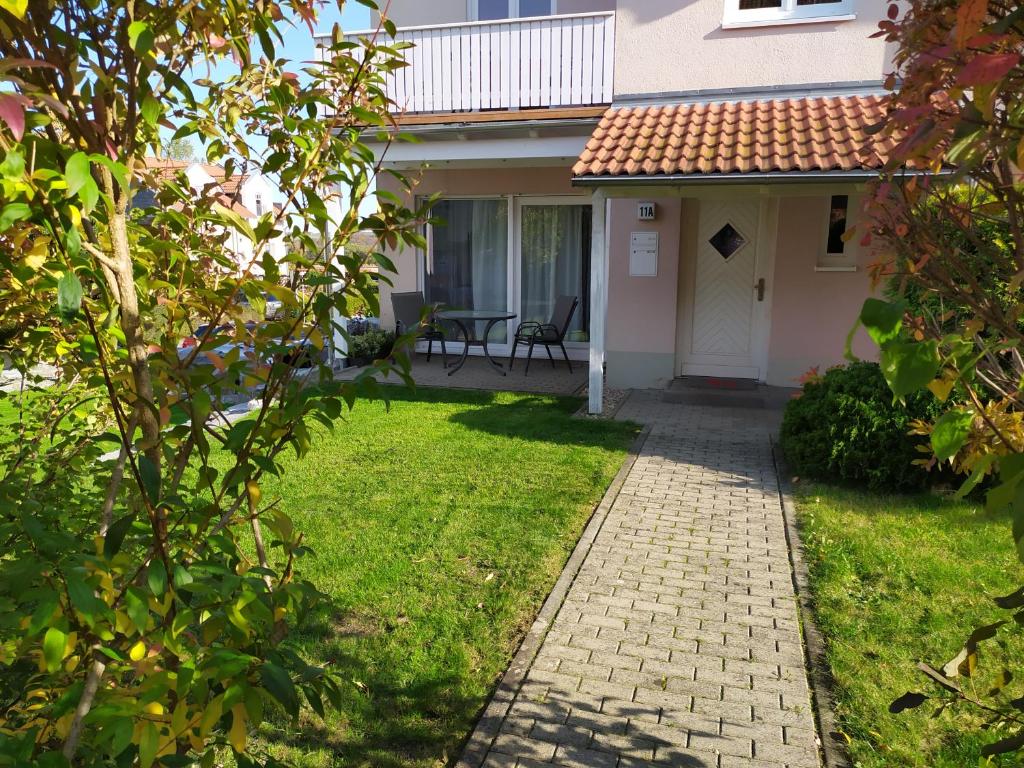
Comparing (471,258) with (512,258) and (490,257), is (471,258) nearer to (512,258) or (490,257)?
(490,257)

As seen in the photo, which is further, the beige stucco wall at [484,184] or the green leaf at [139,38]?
the beige stucco wall at [484,184]

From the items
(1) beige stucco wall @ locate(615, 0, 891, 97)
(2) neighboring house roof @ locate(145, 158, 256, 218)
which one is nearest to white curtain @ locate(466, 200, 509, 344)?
(1) beige stucco wall @ locate(615, 0, 891, 97)

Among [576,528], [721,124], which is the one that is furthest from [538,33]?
[576,528]

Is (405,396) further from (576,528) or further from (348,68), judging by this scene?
(348,68)

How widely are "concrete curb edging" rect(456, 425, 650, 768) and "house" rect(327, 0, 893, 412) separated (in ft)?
11.6

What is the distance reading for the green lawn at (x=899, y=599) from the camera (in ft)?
9.57

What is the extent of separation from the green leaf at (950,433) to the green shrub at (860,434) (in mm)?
4851

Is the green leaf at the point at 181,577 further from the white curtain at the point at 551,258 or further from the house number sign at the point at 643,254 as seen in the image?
the white curtain at the point at 551,258

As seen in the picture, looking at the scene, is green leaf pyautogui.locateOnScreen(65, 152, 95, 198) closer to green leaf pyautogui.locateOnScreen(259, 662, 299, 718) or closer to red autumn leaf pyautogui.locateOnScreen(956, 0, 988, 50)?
green leaf pyautogui.locateOnScreen(259, 662, 299, 718)

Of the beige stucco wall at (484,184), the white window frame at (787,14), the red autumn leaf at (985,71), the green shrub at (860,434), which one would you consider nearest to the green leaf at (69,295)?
the red autumn leaf at (985,71)

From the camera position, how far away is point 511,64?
→ 9891 millimetres

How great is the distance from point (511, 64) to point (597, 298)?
156 inches

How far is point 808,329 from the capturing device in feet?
30.7

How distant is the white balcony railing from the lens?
961cm
